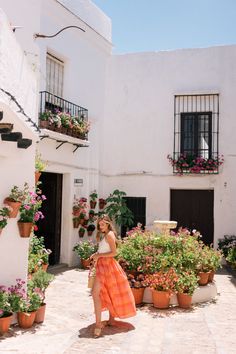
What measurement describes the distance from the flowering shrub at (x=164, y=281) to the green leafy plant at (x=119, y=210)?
5.23 metres

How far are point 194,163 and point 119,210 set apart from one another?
2.82m

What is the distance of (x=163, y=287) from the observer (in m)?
7.34

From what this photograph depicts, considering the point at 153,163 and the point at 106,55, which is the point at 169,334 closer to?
the point at 153,163

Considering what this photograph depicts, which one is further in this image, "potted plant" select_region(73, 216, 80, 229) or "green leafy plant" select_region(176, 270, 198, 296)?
"potted plant" select_region(73, 216, 80, 229)

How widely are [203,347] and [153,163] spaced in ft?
27.6

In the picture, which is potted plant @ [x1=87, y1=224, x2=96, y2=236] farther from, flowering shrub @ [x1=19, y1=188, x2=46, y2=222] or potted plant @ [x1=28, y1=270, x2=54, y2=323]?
flowering shrub @ [x1=19, y1=188, x2=46, y2=222]

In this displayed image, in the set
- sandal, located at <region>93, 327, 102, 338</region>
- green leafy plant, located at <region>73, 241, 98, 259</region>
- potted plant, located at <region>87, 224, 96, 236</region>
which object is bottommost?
sandal, located at <region>93, 327, 102, 338</region>

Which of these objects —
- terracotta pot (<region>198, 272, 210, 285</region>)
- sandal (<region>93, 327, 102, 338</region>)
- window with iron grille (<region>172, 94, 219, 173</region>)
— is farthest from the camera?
window with iron grille (<region>172, 94, 219, 173</region>)

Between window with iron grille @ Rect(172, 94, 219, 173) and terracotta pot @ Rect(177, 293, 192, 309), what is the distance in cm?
600

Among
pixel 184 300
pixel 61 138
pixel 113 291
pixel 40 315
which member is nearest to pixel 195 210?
pixel 61 138

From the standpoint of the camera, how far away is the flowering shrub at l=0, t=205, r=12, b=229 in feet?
18.5

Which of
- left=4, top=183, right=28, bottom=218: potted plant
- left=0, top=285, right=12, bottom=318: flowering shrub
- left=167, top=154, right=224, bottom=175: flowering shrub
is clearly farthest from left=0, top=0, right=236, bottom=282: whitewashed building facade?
left=0, top=285, right=12, bottom=318: flowering shrub

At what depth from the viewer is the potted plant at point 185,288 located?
7367 millimetres

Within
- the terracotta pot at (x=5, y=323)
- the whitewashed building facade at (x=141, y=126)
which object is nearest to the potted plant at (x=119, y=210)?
the whitewashed building facade at (x=141, y=126)
